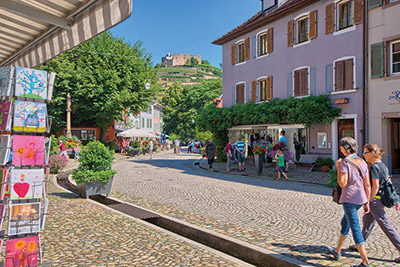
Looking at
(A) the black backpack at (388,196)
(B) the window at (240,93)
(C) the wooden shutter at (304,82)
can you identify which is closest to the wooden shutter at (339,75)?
(C) the wooden shutter at (304,82)

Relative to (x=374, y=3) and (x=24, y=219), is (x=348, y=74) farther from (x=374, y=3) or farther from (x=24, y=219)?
(x=24, y=219)

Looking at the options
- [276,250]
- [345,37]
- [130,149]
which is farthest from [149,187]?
[130,149]

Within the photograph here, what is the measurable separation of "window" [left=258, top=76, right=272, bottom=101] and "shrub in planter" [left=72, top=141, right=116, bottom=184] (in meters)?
13.2

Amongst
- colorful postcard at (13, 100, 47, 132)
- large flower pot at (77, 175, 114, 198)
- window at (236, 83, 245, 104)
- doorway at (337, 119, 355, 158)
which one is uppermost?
window at (236, 83, 245, 104)

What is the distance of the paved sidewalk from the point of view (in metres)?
4.58

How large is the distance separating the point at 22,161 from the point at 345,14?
16880 millimetres

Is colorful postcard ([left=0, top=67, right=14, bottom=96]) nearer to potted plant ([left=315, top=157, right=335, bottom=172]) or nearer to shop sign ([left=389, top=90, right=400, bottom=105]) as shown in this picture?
shop sign ([left=389, top=90, right=400, bottom=105])

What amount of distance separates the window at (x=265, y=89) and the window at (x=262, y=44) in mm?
1764

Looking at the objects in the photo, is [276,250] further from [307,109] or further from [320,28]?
[320,28]

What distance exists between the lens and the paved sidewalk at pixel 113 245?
4582mm

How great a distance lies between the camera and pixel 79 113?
33344 millimetres

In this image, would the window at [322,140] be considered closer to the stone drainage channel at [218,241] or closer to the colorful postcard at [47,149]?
the stone drainage channel at [218,241]

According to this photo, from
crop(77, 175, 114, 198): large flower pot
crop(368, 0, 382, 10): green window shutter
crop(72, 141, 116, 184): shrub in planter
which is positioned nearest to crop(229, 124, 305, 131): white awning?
crop(368, 0, 382, 10): green window shutter

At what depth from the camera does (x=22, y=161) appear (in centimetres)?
355
